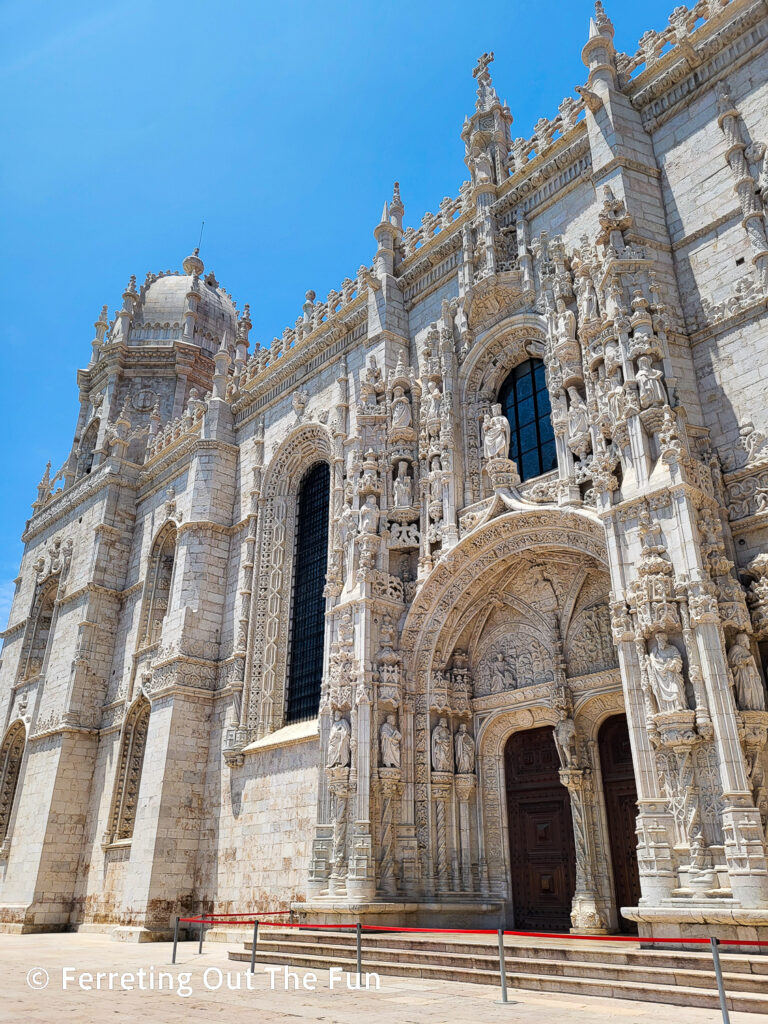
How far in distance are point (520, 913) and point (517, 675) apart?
4002 millimetres

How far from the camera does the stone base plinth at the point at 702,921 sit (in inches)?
339

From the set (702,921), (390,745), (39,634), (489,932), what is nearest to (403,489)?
(390,745)

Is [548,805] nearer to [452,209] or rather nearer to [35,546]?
[452,209]

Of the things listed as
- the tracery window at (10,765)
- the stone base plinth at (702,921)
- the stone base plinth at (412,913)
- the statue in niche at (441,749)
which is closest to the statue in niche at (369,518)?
the statue in niche at (441,749)

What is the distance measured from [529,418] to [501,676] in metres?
5.01

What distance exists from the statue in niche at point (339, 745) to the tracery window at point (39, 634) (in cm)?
1869

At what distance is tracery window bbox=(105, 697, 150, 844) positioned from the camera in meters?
22.5

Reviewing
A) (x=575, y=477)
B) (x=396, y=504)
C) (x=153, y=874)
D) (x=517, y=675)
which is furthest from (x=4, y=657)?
(x=575, y=477)

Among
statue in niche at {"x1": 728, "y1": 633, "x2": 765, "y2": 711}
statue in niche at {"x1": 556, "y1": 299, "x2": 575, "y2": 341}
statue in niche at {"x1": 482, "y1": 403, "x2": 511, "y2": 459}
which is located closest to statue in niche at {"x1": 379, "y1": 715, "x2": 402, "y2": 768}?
statue in niche at {"x1": 482, "y1": 403, "x2": 511, "y2": 459}

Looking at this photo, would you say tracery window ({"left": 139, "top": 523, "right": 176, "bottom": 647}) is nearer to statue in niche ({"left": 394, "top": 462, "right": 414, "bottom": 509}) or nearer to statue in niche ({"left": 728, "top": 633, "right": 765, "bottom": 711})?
statue in niche ({"left": 394, "top": 462, "right": 414, "bottom": 509})

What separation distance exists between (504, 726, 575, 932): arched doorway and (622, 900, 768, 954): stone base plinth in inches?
162

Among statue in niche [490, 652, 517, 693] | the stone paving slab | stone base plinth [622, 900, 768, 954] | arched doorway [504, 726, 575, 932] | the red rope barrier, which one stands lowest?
the stone paving slab

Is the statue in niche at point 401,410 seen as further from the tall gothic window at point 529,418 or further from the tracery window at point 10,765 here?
the tracery window at point 10,765

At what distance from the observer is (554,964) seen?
30.1ft
